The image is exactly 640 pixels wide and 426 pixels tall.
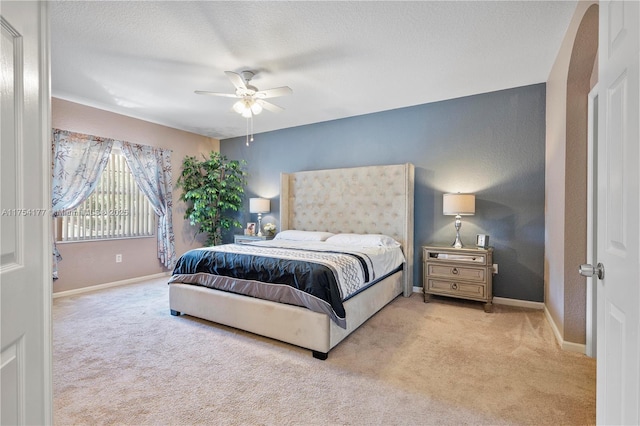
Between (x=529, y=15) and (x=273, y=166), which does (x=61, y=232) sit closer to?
(x=273, y=166)

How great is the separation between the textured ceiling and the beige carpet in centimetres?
259

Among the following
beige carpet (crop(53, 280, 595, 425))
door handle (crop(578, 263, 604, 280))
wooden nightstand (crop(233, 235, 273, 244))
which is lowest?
beige carpet (crop(53, 280, 595, 425))

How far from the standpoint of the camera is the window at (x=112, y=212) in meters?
4.09

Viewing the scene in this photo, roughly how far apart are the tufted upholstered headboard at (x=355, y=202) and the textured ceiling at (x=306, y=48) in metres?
1.01

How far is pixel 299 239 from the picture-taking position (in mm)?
4375

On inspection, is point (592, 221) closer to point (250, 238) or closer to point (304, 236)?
point (304, 236)

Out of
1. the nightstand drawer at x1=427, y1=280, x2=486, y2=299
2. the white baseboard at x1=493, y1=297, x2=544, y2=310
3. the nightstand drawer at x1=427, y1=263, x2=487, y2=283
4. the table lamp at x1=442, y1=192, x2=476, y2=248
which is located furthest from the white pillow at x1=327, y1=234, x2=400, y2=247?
the white baseboard at x1=493, y1=297, x2=544, y2=310

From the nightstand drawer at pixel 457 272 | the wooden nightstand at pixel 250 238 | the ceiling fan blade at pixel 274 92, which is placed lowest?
the nightstand drawer at pixel 457 272

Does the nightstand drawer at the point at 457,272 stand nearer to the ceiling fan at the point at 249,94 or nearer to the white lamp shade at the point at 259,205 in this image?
the ceiling fan at the point at 249,94

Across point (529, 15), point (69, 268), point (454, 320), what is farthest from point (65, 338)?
point (529, 15)

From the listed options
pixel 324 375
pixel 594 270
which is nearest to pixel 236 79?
pixel 324 375

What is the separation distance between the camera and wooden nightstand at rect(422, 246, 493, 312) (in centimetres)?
335

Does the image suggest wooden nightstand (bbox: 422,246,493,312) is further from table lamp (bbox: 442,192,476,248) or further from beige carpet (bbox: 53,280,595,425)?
beige carpet (bbox: 53,280,595,425)

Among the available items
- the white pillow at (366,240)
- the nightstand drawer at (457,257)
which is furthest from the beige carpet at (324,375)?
the white pillow at (366,240)
